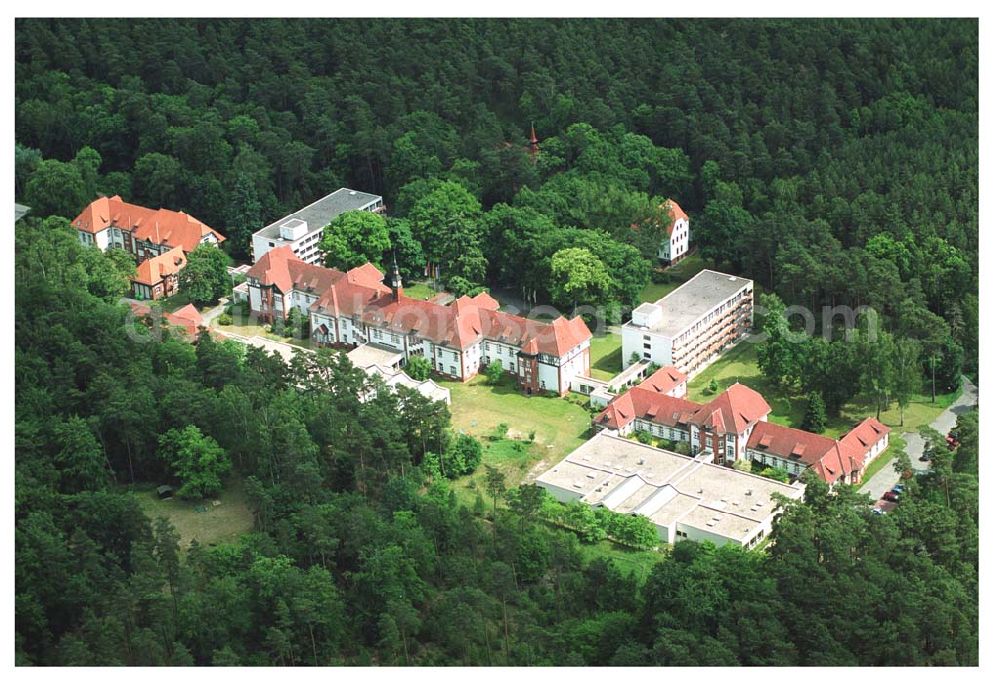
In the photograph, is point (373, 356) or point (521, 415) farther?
point (373, 356)

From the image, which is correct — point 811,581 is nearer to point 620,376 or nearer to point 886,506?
point 886,506

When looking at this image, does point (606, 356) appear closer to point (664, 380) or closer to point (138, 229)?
point (664, 380)

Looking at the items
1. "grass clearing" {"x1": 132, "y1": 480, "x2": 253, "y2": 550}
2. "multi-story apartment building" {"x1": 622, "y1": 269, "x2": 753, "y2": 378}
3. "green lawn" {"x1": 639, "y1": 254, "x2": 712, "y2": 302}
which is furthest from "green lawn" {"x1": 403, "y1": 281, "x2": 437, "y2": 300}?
"grass clearing" {"x1": 132, "y1": 480, "x2": 253, "y2": 550}

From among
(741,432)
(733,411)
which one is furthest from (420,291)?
(741,432)

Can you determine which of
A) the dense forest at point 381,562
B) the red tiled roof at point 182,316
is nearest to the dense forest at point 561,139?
the red tiled roof at point 182,316

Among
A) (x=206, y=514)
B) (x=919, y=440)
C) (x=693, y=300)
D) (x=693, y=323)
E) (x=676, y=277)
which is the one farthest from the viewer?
(x=676, y=277)

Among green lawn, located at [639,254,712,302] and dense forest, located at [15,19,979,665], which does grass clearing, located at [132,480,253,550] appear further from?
green lawn, located at [639,254,712,302]
